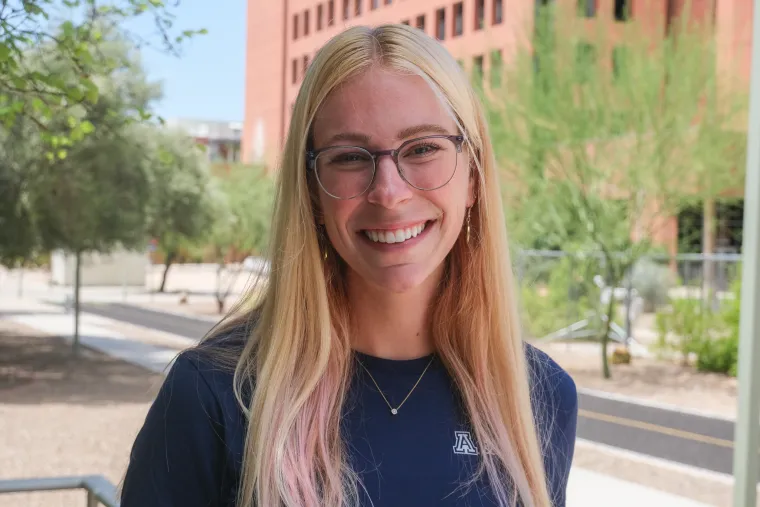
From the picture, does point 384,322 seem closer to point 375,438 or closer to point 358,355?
point 358,355

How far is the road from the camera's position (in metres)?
8.98

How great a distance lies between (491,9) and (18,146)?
928 centimetres

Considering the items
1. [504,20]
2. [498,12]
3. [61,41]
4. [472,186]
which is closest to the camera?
[472,186]

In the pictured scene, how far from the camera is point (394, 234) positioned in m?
1.37

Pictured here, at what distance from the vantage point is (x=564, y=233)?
16.1m

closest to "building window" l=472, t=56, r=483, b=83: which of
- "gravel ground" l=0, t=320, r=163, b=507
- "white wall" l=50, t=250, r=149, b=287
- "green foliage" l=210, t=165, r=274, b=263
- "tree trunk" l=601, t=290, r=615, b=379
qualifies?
"tree trunk" l=601, t=290, r=615, b=379

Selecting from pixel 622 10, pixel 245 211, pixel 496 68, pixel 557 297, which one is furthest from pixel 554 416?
pixel 245 211

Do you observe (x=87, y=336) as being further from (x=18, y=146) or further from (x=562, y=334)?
(x=562, y=334)

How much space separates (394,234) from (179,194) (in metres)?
16.2

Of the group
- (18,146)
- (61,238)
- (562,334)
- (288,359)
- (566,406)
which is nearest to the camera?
(288,359)

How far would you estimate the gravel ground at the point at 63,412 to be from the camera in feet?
27.6

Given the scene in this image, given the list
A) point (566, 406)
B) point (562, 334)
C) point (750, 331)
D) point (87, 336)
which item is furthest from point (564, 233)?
point (566, 406)

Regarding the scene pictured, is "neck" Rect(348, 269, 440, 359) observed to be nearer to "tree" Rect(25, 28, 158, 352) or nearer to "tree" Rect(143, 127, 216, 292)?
"tree" Rect(25, 28, 158, 352)

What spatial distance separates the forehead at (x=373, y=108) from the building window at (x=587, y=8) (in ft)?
49.7
